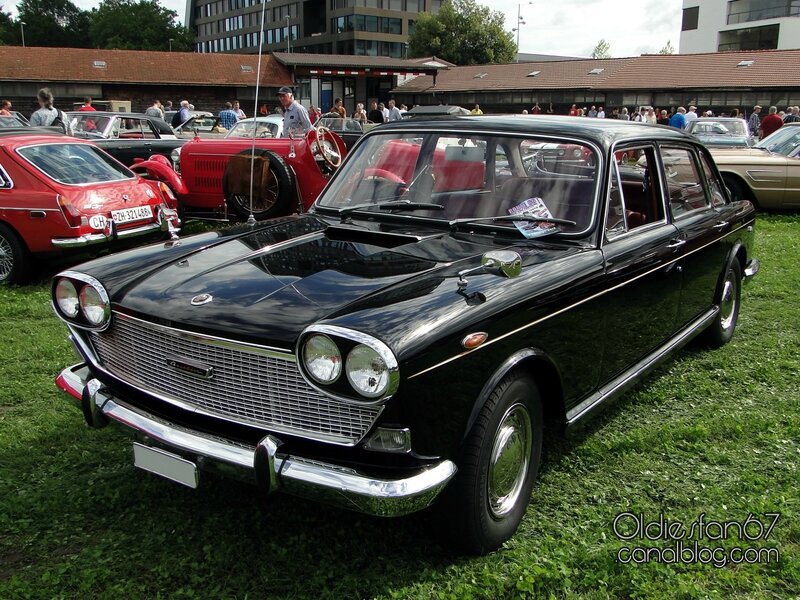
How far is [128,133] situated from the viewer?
43.4 ft

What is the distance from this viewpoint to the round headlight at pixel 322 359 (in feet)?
8.13

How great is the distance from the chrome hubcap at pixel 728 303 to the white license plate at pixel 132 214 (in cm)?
575

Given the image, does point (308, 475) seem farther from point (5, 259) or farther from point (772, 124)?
point (772, 124)

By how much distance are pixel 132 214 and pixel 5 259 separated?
4.23ft

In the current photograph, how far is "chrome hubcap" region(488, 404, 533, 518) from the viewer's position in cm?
290

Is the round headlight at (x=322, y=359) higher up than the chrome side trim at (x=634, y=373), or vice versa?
the round headlight at (x=322, y=359)

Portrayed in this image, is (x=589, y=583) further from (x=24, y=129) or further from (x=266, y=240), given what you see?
(x=24, y=129)

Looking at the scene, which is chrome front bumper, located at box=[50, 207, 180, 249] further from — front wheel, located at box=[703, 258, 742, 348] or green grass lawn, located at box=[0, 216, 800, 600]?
front wheel, located at box=[703, 258, 742, 348]

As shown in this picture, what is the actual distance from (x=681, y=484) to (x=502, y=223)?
157 cm

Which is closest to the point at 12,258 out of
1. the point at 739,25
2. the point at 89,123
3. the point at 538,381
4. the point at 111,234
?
the point at 111,234

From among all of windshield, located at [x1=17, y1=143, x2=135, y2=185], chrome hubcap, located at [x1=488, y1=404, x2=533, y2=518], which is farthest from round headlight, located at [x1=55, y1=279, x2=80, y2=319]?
windshield, located at [x1=17, y1=143, x2=135, y2=185]

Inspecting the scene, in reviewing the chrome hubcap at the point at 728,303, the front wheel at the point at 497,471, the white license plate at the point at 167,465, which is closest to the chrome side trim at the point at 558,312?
the front wheel at the point at 497,471

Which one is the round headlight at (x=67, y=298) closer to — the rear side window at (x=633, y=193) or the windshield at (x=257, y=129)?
the rear side window at (x=633, y=193)

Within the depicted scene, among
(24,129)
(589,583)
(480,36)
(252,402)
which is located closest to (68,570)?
(252,402)
